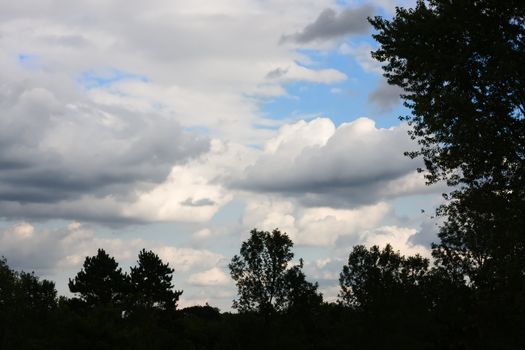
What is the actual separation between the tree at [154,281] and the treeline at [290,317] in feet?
21.8

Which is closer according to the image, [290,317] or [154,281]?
[290,317]

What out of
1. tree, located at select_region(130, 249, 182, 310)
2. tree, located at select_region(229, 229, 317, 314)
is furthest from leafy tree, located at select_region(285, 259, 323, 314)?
tree, located at select_region(130, 249, 182, 310)

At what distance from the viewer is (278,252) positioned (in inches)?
2721

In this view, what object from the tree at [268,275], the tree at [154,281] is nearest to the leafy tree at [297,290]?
the tree at [268,275]

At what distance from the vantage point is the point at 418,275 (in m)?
87.8

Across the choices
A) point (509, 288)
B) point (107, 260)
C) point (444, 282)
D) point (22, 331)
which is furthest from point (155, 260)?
point (509, 288)

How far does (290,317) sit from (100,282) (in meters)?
40.8

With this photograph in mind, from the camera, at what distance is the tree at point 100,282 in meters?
96.7

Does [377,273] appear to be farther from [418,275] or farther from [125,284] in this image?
[125,284]

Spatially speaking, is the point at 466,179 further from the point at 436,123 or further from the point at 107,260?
the point at 107,260

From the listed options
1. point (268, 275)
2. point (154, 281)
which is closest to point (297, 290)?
point (268, 275)

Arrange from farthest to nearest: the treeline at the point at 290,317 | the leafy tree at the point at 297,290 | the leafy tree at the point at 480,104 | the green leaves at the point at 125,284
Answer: the green leaves at the point at 125,284 → the leafy tree at the point at 297,290 → the treeline at the point at 290,317 → the leafy tree at the point at 480,104

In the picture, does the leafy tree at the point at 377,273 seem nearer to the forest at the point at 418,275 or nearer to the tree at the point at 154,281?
the forest at the point at 418,275

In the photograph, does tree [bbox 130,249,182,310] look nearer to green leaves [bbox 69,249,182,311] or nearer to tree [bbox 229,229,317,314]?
green leaves [bbox 69,249,182,311]
